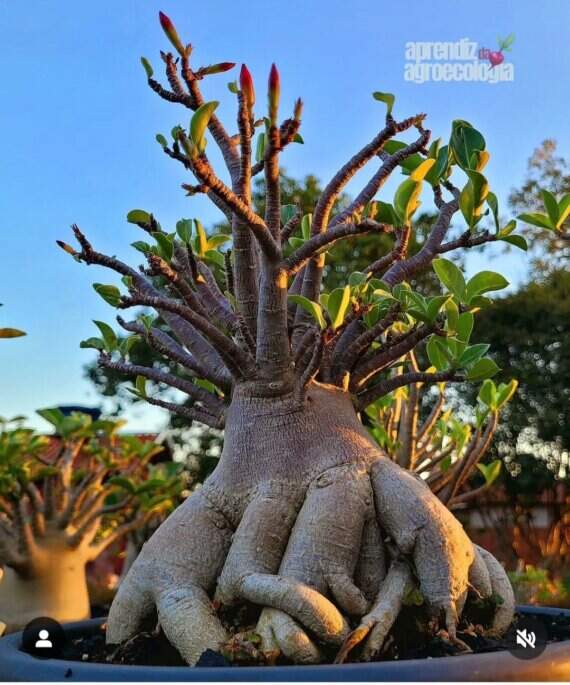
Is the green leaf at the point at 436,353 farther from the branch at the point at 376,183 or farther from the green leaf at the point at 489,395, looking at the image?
the green leaf at the point at 489,395

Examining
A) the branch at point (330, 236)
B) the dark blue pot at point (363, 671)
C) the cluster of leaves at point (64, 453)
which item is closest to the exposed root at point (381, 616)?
the dark blue pot at point (363, 671)

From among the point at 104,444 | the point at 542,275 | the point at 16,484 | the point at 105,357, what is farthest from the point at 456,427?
the point at 542,275

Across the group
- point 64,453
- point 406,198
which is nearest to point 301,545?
point 406,198

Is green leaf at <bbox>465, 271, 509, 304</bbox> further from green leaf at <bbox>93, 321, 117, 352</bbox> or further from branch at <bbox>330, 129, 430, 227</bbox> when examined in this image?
green leaf at <bbox>93, 321, 117, 352</bbox>

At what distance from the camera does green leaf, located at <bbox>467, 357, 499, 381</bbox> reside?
7.54 ft

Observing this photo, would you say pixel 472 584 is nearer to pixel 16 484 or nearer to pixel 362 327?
pixel 362 327

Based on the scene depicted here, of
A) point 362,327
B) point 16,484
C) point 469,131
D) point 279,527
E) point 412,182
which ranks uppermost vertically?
point 469,131

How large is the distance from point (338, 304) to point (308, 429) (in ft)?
1.59

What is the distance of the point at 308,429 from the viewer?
2.34 meters

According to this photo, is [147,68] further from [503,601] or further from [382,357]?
[503,601]

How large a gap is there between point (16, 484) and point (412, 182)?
722 centimetres

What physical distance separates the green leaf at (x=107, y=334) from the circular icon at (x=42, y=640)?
956 mm

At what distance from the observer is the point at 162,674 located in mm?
1581

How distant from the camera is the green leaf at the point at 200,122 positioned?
1693 mm
